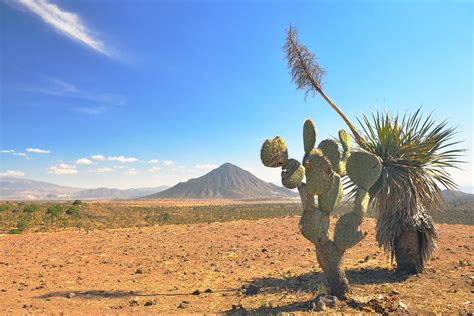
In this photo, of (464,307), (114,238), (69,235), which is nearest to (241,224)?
(114,238)

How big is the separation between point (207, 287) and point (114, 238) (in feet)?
29.7

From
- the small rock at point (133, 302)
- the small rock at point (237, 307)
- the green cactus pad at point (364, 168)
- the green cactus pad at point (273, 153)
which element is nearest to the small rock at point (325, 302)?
the small rock at point (237, 307)

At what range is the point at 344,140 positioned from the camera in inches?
342

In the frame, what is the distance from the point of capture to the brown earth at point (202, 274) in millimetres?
7133

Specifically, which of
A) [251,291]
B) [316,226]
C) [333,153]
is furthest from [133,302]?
[333,153]

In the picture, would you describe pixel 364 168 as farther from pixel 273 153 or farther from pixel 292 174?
pixel 273 153

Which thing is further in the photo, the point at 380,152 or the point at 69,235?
the point at 69,235

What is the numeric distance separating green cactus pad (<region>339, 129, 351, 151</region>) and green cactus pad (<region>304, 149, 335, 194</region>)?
173cm

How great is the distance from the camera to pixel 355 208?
7.29 metres

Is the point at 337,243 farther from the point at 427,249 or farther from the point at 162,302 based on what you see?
the point at 162,302

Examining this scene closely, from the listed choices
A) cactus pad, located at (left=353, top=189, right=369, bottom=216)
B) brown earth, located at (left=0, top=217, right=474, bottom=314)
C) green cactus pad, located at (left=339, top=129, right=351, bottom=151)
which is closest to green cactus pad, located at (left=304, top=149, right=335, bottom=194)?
cactus pad, located at (left=353, top=189, right=369, bottom=216)

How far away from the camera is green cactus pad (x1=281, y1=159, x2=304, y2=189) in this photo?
23.7 ft

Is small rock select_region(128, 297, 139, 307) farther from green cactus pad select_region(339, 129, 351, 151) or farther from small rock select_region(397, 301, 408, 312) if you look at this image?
green cactus pad select_region(339, 129, 351, 151)

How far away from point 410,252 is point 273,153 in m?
4.61
